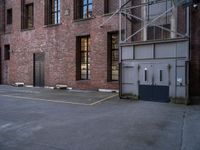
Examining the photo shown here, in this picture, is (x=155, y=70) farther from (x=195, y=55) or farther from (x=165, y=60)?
(x=195, y=55)

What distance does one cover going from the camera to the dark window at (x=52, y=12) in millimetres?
21259

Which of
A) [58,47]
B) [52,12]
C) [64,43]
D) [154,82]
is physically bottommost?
[154,82]

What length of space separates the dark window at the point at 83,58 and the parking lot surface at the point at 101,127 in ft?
24.4

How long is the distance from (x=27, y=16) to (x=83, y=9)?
23.0 feet

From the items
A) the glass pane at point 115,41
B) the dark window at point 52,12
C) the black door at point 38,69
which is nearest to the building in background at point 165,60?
the glass pane at point 115,41

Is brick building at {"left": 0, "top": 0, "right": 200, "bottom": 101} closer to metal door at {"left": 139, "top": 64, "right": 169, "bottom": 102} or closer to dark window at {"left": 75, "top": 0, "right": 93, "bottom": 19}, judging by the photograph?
dark window at {"left": 75, "top": 0, "right": 93, "bottom": 19}

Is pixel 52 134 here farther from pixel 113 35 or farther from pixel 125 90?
pixel 113 35

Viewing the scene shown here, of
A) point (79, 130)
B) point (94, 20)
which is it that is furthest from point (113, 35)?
point (79, 130)

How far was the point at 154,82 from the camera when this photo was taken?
43.0 ft

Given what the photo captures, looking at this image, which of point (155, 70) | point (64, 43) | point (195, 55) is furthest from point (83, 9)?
point (195, 55)

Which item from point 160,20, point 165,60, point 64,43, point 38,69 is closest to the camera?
point 165,60

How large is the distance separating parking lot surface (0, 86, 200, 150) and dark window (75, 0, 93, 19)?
9450mm

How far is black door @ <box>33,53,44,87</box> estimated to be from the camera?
2188 cm

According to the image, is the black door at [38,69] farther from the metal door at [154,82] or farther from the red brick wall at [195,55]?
the red brick wall at [195,55]
